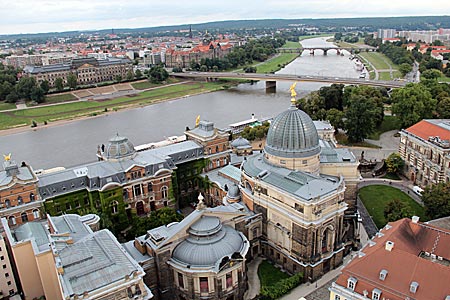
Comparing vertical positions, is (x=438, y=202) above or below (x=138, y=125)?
above

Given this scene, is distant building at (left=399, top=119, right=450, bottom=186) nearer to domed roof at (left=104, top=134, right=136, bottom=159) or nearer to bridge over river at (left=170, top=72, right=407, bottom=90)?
domed roof at (left=104, top=134, right=136, bottom=159)

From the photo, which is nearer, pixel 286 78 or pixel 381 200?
pixel 381 200

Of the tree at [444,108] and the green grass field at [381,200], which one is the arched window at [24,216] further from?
the tree at [444,108]

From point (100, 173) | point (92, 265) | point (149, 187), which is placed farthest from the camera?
point (149, 187)

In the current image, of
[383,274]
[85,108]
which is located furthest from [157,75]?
[383,274]

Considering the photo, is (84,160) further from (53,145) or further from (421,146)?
(421,146)

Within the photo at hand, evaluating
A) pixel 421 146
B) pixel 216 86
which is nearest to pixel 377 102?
pixel 421 146

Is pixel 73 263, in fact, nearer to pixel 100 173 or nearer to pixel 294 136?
pixel 100 173
